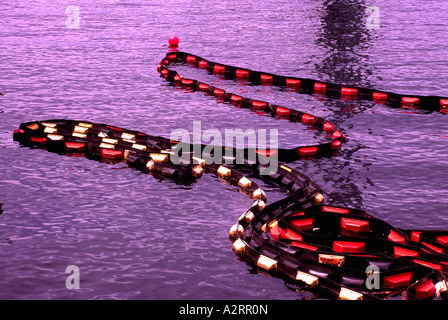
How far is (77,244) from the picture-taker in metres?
24.5

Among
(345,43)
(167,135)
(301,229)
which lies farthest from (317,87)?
(301,229)

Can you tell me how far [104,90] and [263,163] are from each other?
2096 cm

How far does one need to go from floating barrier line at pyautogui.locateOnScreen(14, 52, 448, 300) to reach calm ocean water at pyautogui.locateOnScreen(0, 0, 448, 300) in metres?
0.72

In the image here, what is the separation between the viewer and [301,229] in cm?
2539

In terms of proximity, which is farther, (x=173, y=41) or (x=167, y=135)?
(x=173, y=41)

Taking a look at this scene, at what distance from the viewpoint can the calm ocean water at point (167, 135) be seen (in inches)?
894

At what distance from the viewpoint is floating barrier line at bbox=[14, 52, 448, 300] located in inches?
826

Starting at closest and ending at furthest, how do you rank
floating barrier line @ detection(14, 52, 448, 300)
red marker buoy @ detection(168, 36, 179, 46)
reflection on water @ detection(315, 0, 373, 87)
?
floating barrier line @ detection(14, 52, 448, 300) → reflection on water @ detection(315, 0, 373, 87) → red marker buoy @ detection(168, 36, 179, 46)

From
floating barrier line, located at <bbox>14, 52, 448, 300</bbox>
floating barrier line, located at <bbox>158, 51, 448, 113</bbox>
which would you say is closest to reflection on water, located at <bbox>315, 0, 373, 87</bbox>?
floating barrier line, located at <bbox>158, 51, 448, 113</bbox>

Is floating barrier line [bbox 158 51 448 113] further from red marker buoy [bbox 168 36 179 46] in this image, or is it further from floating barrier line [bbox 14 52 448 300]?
floating barrier line [bbox 14 52 448 300]

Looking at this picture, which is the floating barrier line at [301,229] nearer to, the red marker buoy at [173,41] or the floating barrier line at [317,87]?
the floating barrier line at [317,87]

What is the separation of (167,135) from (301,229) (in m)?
14.3

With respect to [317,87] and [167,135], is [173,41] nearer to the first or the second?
[317,87]
